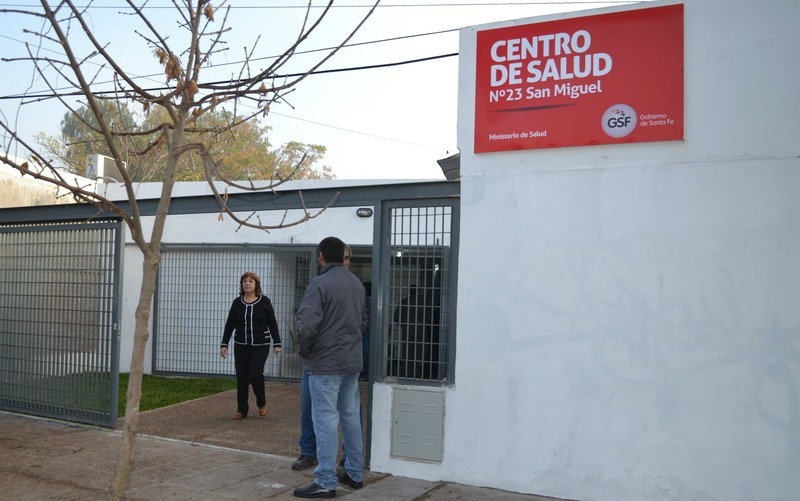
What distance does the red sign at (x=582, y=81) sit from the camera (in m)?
5.66

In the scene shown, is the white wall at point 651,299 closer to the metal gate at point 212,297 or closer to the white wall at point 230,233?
the white wall at point 230,233

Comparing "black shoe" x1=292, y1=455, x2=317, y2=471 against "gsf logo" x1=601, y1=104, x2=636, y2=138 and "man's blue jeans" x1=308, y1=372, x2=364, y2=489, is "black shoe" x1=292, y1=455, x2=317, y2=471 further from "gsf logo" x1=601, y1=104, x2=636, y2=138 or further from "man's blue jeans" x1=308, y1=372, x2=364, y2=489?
"gsf logo" x1=601, y1=104, x2=636, y2=138

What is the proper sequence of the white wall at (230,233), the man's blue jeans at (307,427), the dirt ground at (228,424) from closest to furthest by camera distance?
the man's blue jeans at (307,427) → the dirt ground at (228,424) → the white wall at (230,233)

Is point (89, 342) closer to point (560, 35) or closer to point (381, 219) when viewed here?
point (381, 219)

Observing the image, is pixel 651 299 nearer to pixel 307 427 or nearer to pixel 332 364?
pixel 332 364

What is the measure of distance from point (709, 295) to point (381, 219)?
272cm

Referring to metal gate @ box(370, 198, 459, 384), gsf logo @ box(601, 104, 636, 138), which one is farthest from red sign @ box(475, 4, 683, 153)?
metal gate @ box(370, 198, 459, 384)

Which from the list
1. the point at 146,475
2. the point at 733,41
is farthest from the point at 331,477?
the point at 733,41

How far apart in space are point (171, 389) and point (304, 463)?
18.3 feet

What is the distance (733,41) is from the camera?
548cm

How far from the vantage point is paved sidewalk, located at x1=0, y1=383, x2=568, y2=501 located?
5.85 meters

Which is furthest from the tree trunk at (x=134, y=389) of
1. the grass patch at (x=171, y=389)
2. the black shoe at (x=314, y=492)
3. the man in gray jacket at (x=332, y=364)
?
the grass patch at (x=171, y=389)

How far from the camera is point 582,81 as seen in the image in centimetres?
592

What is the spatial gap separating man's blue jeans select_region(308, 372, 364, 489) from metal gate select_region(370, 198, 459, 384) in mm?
551
